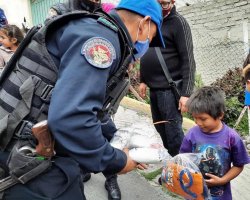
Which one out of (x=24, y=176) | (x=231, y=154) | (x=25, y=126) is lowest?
(x=231, y=154)

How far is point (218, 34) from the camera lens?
21.2 ft

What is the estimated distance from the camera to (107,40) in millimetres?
1276

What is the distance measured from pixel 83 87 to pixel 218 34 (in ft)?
18.9

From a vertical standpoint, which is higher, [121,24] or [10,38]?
[121,24]

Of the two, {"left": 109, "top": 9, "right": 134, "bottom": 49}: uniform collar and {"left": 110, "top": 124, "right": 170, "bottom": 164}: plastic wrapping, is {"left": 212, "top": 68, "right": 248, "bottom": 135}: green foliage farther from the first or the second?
{"left": 109, "top": 9, "right": 134, "bottom": 49}: uniform collar

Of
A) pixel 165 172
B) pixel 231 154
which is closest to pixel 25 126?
pixel 165 172

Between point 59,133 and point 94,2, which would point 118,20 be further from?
point 94,2

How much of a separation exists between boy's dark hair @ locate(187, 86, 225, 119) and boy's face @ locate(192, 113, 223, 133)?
2cm

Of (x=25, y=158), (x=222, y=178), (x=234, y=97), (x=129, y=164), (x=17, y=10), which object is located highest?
(x=25, y=158)

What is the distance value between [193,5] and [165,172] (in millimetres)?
5568

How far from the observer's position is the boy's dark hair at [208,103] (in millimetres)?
2219

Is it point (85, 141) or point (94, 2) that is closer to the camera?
point (85, 141)

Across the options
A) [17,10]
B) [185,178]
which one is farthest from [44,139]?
[17,10]

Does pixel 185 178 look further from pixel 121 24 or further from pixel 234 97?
pixel 234 97
